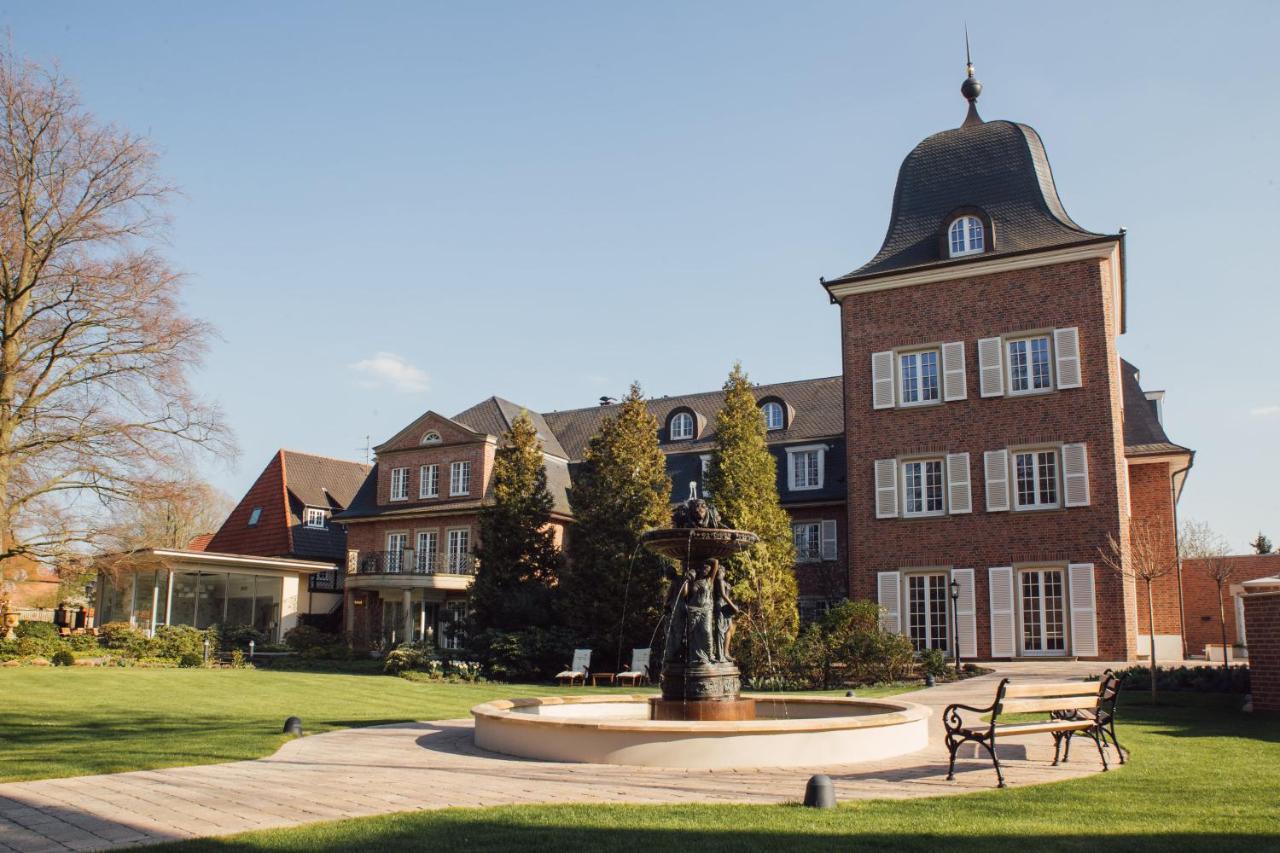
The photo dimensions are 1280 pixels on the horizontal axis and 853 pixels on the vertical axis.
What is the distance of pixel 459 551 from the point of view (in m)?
36.1

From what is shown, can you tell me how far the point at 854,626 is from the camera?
22453mm

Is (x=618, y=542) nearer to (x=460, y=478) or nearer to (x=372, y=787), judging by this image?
(x=460, y=478)

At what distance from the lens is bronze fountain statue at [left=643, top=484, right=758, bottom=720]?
39.0 ft

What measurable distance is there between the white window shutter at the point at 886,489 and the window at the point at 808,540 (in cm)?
522

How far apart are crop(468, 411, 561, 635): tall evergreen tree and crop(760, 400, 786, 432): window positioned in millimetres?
9103

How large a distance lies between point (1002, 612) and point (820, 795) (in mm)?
20056

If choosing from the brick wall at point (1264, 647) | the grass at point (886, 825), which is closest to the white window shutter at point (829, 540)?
the brick wall at point (1264, 647)

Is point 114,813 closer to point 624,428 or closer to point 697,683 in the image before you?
point 697,683

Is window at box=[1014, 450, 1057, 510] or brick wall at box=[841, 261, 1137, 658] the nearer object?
brick wall at box=[841, 261, 1137, 658]

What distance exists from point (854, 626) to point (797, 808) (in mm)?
15796

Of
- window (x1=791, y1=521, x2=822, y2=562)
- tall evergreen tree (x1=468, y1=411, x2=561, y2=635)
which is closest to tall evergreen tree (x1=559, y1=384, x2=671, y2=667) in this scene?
tall evergreen tree (x1=468, y1=411, x2=561, y2=635)

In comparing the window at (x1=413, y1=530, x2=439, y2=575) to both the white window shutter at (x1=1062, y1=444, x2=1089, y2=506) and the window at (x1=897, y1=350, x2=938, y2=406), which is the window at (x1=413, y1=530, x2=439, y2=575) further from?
the white window shutter at (x1=1062, y1=444, x2=1089, y2=506)

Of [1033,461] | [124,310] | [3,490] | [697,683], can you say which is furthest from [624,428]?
[697,683]

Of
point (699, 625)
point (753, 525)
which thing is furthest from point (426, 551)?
point (699, 625)
